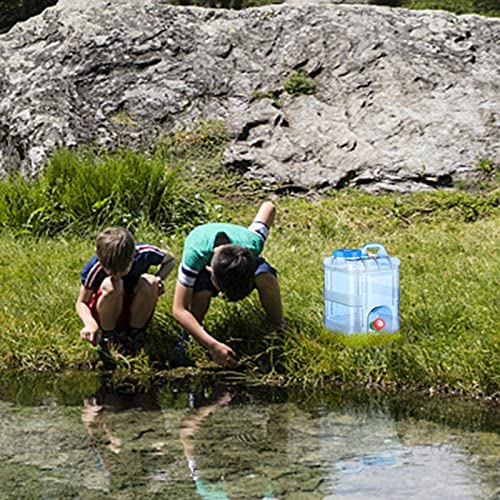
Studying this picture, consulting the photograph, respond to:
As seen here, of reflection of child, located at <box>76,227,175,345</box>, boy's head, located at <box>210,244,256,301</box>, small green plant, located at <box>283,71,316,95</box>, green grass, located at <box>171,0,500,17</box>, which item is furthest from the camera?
green grass, located at <box>171,0,500,17</box>

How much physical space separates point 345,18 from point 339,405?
6.97 metres

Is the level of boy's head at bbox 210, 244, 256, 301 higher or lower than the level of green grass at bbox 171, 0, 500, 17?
lower

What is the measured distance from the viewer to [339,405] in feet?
15.4

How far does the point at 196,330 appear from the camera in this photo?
16.4 feet

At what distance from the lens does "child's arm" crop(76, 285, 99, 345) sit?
4.97 m

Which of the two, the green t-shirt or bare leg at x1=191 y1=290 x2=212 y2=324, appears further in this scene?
bare leg at x1=191 y1=290 x2=212 y2=324

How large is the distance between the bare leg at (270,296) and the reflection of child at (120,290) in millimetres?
589

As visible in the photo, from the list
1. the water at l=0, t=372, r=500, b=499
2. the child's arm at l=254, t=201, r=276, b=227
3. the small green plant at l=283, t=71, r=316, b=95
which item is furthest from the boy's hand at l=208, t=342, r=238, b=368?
the small green plant at l=283, t=71, r=316, b=95

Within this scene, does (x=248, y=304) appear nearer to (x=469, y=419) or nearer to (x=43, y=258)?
(x=469, y=419)

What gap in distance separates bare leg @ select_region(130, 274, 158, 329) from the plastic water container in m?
1.03

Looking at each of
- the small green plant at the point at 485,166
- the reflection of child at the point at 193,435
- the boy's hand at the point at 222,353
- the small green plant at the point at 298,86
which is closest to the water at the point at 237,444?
the reflection of child at the point at 193,435

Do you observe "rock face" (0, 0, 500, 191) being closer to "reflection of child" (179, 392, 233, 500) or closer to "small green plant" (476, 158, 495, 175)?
"small green plant" (476, 158, 495, 175)

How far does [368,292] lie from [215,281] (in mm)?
922

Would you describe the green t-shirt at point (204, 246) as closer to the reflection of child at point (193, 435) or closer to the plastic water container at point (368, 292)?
the plastic water container at point (368, 292)
